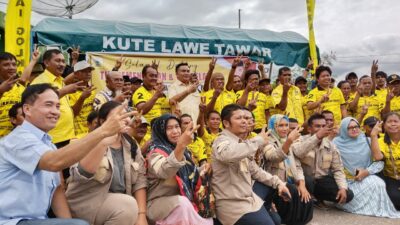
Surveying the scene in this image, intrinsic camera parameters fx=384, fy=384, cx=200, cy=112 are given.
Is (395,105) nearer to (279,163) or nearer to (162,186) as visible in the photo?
(279,163)

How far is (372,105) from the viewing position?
6.76m

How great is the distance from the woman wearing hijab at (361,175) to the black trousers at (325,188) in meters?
0.18

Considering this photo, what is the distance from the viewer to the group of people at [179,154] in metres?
2.30

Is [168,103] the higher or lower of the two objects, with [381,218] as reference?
higher

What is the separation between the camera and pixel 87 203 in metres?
2.84

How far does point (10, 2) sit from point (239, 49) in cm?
502

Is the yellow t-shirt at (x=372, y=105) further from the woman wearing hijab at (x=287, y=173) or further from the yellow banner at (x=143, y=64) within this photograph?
the woman wearing hijab at (x=287, y=173)

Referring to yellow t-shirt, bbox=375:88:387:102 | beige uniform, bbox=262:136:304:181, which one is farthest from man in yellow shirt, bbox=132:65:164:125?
yellow t-shirt, bbox=375:88:387:102

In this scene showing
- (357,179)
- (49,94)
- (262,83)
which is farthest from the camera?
(262,83)

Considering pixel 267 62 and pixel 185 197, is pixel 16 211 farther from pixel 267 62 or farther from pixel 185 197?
pixel 267 62

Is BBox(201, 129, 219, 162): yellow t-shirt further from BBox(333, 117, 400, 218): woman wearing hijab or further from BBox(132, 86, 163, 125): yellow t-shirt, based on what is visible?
BBox(333, 117, 400, 218): woman wearing hijab

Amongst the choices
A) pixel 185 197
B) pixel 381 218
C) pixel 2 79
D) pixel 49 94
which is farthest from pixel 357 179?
pixel 2 79

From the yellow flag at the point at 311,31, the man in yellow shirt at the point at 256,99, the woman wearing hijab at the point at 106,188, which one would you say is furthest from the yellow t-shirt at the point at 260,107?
the yellow flag at the point at 311,31

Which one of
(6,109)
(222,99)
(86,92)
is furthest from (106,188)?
(222,99)
